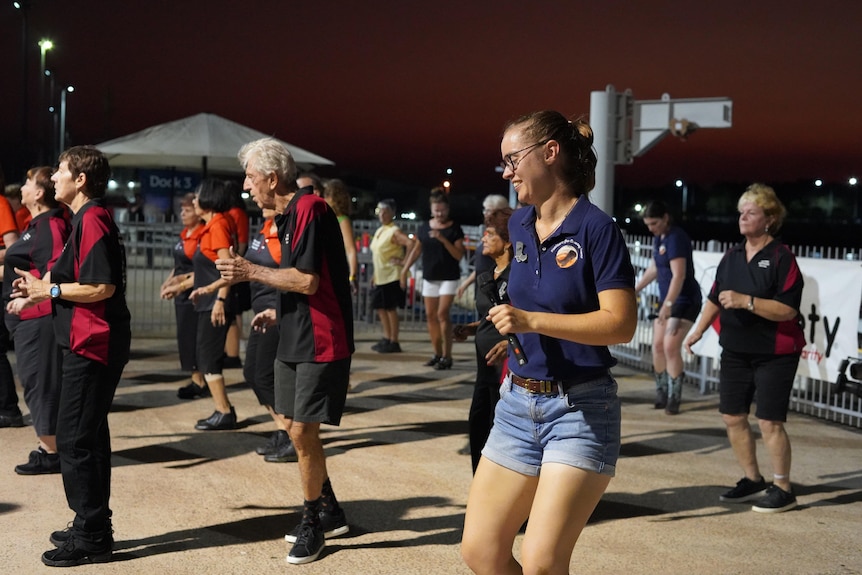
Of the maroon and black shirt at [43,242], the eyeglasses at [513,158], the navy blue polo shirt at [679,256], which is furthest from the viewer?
the navy blue polo shirt at [679,256]

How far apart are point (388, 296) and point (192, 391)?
3874 millimetres

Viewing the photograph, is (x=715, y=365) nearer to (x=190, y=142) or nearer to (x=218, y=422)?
(x=218, y=422)

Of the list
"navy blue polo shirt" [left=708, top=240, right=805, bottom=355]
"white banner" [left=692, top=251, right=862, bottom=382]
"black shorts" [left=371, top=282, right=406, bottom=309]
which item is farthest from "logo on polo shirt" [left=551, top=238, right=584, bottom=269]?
"black shorts" [left=371, top=282, right=406, bottom=309]

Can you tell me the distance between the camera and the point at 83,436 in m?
4.77

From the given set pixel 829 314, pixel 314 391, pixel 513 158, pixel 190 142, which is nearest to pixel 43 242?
pixel 314 391

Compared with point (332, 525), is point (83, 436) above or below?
above

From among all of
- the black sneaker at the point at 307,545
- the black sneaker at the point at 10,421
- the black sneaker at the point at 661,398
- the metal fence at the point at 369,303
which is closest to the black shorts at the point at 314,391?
the black sneaker at the point at 307,545

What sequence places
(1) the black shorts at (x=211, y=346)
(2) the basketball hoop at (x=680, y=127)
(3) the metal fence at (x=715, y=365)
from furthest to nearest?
(2) the basketball hoop at (x=680, y=127), (3) the metal fence at (x=715, y=365), (1) the black shorts at (x=211, y=346)

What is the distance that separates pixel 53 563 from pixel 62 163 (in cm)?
200

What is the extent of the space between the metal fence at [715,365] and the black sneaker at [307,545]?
3.92 metres

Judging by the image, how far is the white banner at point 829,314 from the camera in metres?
8.59

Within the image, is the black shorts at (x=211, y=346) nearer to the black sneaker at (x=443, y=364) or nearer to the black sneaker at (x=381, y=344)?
the black sneaker at (x=443, y=364)

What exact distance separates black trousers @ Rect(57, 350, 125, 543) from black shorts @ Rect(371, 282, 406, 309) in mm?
7979

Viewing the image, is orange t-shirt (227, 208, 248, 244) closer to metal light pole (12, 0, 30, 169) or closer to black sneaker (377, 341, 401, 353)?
black sneaker (377, 341, 401, 353)
